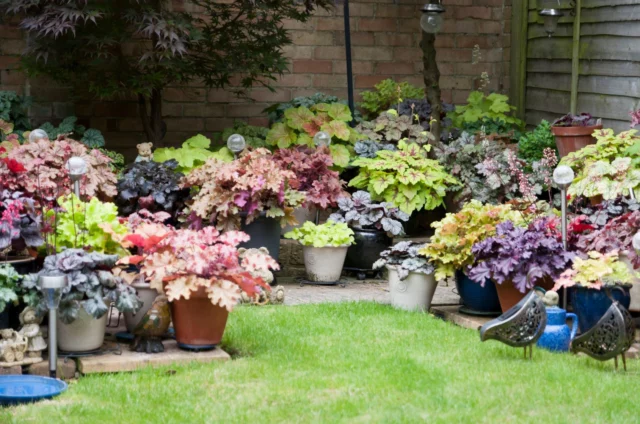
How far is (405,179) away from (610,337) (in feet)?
10.5

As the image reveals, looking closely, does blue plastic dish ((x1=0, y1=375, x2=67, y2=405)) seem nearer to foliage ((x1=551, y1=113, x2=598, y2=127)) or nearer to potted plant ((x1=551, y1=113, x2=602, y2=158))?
potted plant ((x1=551, y1=113, x2=602, y2=158))

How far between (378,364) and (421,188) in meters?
3.16

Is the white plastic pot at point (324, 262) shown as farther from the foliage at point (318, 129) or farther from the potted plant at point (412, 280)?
the foliage at point (318, 129)

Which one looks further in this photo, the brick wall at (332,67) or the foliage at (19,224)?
the brick wall at (332,67)

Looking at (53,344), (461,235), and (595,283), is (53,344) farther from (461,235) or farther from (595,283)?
(595,283)

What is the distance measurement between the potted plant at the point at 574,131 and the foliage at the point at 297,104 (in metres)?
1.86

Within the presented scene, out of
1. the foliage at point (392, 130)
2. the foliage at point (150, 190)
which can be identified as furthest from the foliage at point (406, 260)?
the foliage at point (392, 130)

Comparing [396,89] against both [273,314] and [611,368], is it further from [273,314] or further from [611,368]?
[611,368]

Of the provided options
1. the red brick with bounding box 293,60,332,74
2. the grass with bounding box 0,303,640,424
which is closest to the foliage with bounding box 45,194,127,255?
the grass with bounding box 0,303,640,424

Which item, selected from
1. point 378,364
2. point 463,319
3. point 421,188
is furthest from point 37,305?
point 421,188

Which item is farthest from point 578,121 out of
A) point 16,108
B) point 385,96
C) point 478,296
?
point 16,108

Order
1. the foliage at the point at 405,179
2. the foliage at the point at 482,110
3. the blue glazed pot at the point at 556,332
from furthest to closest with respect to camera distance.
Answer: the foliage at the point at 482,110
the foliage at the point at 405,179
the blue glazed pot at the point at 556,332

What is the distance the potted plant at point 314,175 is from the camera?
7641 mm

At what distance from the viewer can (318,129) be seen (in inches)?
338
